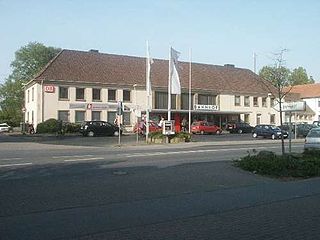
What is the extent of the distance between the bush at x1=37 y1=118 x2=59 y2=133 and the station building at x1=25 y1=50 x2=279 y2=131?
10.5 feet

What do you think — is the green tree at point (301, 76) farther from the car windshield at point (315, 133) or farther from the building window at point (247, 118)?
the car windshield at point (315, 133)

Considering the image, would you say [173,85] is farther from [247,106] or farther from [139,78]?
[247,106]

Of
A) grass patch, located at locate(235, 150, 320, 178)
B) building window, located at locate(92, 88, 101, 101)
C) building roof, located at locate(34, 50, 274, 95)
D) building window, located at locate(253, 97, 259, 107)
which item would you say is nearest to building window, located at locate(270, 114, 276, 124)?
building window, located at locate(253, 97, 259, 107)

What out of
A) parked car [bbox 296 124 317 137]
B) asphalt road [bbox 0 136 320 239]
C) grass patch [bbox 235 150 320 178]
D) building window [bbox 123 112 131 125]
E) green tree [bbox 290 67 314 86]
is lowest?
asphalt road [bbox 0 136 320 239]

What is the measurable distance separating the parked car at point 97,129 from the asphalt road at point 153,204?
3146cm

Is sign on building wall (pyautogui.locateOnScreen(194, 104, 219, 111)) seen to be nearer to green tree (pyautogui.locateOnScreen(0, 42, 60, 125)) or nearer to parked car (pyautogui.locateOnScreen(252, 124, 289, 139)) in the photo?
parked car (pyautogui.locateOnScreen(252, 124, 289, 139))

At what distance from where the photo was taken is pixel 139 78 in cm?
6153

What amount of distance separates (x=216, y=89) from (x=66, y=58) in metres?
21.4

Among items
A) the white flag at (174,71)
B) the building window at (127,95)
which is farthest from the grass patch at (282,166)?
the building window at (127,95)

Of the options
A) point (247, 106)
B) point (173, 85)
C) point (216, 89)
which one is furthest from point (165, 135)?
point (247, 106)

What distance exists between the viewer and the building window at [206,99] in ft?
214

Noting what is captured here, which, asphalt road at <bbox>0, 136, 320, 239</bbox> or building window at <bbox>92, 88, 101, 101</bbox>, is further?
building window at <bbox>92, 88, 101, 101</bbox>

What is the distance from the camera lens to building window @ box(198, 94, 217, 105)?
6525 cm

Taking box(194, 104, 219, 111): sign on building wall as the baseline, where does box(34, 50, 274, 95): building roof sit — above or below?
above
